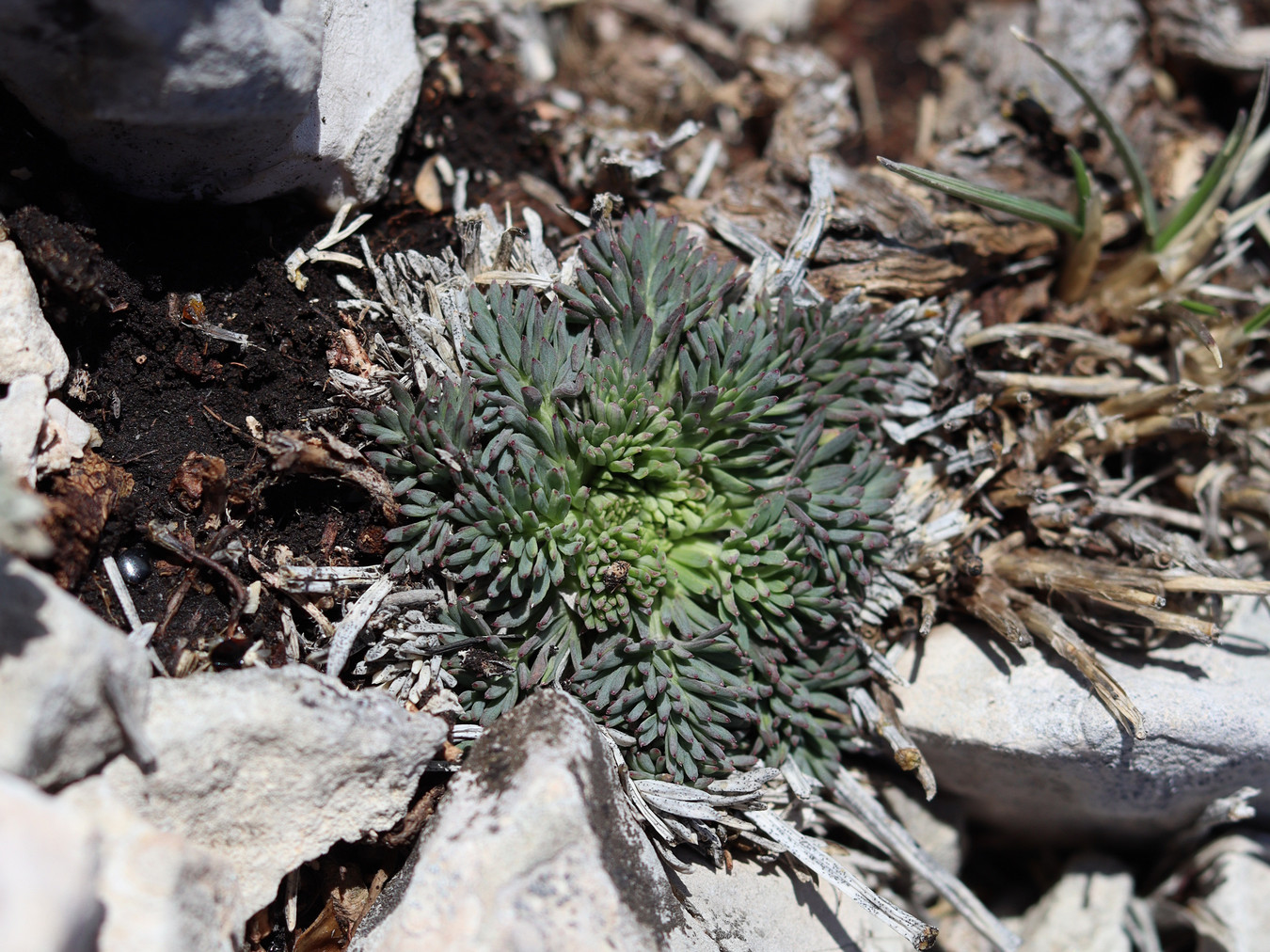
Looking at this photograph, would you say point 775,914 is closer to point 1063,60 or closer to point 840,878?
point 840,878

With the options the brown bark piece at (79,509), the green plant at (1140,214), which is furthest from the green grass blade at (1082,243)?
the brown bark piece at (79,509)

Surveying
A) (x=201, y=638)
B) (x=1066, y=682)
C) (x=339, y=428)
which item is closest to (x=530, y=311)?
(x=339, y=428)

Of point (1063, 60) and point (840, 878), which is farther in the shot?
point (1063, 60)

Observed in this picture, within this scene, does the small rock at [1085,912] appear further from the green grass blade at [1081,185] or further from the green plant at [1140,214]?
the green grass blade at [1081,185]

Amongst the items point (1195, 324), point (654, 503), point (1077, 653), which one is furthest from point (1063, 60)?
point (654, 503)

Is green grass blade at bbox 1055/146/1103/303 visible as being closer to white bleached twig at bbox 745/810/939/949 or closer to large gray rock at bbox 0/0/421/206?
white bleached twig at bbox 745/810/939/949

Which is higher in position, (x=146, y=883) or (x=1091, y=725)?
(x=1091, y=725)
